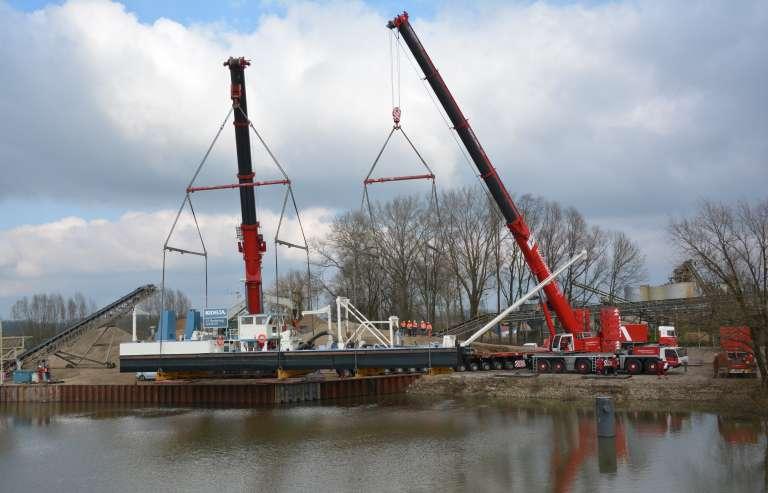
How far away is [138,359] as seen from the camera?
38031mm

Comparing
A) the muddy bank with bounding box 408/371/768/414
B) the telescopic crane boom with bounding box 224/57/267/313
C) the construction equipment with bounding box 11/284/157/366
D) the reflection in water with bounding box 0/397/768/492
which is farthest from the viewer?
the construction equipment with bounding box 11/284/157/366

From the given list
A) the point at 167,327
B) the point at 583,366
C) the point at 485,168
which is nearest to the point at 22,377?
the point at 167,327

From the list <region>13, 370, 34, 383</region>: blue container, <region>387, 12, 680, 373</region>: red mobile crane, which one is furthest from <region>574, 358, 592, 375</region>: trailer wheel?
<region>13, 370, 34, 383</region>: blue container

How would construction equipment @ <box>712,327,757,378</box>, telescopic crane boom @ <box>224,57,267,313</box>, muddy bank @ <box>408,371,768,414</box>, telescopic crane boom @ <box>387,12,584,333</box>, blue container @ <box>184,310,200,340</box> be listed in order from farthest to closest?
blue container @ <box>184,310,200,340</box> → telescopic crane boom @ <box>224,57,267,313</box> → telescopic crane boom @ <box>387,12,584,333</box> → construction equipment @ <box>712,327,757,378</box> → muddy bank @ <box>408,371,768,414</box>

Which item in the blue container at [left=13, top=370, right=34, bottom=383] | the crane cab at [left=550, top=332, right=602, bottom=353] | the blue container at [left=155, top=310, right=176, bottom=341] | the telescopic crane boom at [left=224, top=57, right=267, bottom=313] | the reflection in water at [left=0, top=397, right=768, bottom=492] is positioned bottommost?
the reflection in water at [left=0, top=397, right=768, bottom=492]

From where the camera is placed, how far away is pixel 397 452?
75.4ft

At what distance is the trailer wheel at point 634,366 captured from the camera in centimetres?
3569

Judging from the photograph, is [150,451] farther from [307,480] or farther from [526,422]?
[526,422]

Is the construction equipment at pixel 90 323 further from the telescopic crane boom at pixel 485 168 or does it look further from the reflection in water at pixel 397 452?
the telescopic crane boom at pixel 485 168

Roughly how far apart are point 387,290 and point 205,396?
2838cm

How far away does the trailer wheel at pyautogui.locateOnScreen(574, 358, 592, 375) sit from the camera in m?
36.8

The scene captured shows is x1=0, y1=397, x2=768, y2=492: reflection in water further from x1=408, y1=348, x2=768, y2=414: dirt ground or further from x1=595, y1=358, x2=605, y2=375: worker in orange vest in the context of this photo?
x1=595, y1=358, x2=605, y2=375: worker in orange vest

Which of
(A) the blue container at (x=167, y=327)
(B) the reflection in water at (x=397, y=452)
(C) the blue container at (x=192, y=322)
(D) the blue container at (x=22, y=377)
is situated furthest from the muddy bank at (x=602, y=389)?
(D) the blue container at (x=22, y=377)

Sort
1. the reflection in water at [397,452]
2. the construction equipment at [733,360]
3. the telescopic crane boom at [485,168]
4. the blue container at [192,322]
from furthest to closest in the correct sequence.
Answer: the blue container at [192,322]
the telescopic crane boom at [485,168]
the construction equipment at [733,360]
the reflection in water at [397,452]
